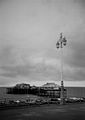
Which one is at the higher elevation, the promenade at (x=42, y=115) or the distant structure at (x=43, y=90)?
the promenade at (x=42, y=115)

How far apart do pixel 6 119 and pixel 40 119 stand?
2907mm

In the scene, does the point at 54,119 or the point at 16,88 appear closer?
the point at 54,119

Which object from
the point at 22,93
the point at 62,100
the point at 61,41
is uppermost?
the point at 61,41

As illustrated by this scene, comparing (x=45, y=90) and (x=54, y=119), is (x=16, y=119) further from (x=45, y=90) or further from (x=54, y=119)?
(x=45, y=90)

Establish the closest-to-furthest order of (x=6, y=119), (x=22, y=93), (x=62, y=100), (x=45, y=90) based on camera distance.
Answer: (x=6, y=119) → (x=62, y=100) → (x=45, y=90) → (x=22, y=93)

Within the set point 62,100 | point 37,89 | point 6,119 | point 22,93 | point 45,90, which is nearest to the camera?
point 6,119

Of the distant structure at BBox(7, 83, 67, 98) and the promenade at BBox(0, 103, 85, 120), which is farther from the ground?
the promenade at BBox(0, 103, 85, 120)

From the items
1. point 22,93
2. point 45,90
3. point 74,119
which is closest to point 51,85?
point 45,90

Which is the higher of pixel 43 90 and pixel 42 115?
pixel 42 115

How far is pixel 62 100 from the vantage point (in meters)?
28.3

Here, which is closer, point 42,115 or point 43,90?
point 42,115

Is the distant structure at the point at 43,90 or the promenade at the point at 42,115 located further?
the distant structure at the point at 43,90

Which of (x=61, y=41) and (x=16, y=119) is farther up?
(x=61, y=41)

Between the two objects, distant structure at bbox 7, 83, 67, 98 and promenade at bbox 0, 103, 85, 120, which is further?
distant structure at bbox 7, 83, 67, 98
